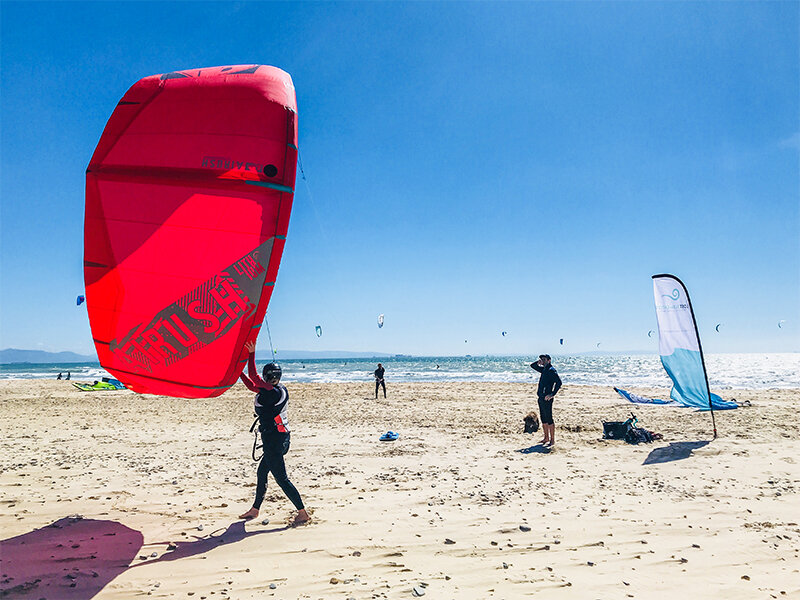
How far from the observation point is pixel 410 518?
17.2ft

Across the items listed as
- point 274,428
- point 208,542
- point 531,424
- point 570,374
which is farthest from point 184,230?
point 570,374

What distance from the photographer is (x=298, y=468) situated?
305 inches

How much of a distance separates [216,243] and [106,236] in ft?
3.22

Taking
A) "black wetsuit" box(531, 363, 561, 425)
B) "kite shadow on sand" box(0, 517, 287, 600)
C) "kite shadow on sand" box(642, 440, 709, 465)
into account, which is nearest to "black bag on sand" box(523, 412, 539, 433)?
"black wetsuit" box(531, 363, 561, 425)

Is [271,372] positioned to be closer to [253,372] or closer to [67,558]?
[253,372]

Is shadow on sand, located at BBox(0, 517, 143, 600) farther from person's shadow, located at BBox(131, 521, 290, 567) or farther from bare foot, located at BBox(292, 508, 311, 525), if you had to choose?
bare foot, located at BBox(292, 508, 311, 525)

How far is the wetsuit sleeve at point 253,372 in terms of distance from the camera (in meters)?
4.49

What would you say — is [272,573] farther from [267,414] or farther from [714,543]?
[714,543]

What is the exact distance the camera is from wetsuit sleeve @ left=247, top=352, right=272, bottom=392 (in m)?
4.49

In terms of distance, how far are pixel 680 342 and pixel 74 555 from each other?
12269mm

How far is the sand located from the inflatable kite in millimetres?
1777

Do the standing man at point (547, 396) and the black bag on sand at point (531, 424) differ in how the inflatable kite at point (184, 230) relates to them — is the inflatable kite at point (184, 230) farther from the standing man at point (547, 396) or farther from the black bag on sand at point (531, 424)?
the black bag on sand at point (531, 424)

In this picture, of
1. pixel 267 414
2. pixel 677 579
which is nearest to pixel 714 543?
pixel 677 579

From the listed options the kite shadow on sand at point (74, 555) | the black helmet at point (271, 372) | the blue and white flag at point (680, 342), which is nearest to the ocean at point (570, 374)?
the blue and white flag at point (680, 342)
